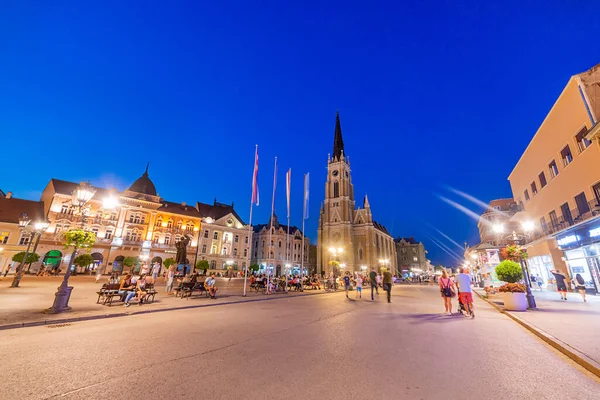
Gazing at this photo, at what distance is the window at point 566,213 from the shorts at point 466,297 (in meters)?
15.4

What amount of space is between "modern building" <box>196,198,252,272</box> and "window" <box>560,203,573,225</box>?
46.4 meters

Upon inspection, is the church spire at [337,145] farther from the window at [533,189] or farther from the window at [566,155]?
the window at [566,155]

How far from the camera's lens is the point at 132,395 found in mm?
3449

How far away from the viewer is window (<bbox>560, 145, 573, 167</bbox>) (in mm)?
19122

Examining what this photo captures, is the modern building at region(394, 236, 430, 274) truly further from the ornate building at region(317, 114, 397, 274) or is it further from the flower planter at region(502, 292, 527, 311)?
the flower planter at region(502, 292, 527, 311)

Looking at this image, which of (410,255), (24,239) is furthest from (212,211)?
(410,255)

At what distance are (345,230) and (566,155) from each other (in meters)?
54.2

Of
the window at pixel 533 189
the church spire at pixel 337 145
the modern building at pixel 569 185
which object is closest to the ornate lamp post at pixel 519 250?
the modern building at pixel 569 185

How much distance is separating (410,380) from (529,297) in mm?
11954

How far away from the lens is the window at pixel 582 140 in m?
16.8

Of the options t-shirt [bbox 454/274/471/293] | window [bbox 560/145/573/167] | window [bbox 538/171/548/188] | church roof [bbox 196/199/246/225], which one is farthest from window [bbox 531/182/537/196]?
church roof [bbox 196/199/246/225]

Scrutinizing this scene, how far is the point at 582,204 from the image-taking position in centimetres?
1761

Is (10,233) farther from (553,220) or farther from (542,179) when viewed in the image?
(542,179)

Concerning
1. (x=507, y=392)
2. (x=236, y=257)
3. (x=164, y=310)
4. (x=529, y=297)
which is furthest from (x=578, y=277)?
(x=236, y=257)
